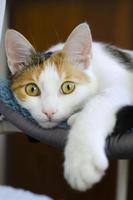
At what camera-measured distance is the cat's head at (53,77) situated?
0.92 m

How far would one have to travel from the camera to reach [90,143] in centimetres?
72

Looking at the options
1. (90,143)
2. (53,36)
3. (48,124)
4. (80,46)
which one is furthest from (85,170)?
(53,36)

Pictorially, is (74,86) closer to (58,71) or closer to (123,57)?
(58,71)

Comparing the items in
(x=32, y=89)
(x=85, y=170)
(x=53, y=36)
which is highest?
(x=53, y=36)

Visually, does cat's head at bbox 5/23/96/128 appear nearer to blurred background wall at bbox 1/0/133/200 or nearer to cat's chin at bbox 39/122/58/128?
cat's chin at bbox 39/122/58/128

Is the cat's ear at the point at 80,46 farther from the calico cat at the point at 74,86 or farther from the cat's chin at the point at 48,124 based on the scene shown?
the cat's chin at the point at 48,124

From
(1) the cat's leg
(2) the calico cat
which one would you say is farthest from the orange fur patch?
(1) the cat's leg

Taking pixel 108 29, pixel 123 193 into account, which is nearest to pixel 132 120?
pixel 123 193

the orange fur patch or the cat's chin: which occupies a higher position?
the orange fur patch

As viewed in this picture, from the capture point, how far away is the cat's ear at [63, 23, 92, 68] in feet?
3.18

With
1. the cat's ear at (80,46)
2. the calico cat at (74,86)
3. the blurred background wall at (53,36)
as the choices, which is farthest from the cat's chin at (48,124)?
the blurred background wall at (53,36)

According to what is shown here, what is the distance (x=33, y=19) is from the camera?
74.1 inches

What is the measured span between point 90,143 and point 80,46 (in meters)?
0.35

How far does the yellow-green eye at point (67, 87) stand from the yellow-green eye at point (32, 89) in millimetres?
62
